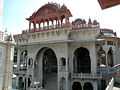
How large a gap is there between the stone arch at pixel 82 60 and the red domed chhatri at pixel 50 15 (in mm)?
4978

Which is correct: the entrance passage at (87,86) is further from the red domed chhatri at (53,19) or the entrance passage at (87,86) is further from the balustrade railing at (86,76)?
the red domed chhatri at (53,19)

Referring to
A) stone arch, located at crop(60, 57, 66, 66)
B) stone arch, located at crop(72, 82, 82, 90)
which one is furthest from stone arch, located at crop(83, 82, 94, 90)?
stone arch, located at crop(60, 57, 66, 66)

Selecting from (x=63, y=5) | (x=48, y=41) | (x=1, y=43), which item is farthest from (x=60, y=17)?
(x=1, y=43)

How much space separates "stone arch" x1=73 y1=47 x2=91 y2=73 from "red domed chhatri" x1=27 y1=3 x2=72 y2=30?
498 centimetres

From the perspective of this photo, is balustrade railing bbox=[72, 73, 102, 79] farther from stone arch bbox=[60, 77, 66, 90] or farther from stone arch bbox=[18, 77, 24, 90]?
stone arch bbox=[18, 77, 24, 90]

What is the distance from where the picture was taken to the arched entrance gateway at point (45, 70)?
2888 centimetres

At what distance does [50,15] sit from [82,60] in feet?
27.7

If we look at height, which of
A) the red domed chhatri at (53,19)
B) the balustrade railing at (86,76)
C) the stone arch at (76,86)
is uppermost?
the red domed chhatri at (53,19)

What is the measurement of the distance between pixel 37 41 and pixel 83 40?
751 cm

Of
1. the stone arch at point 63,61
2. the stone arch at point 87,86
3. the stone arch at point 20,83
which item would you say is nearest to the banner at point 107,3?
the stone arch at point 63,61

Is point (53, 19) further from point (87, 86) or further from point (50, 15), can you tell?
point (87, 86)

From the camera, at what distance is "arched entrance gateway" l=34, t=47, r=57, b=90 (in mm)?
28883

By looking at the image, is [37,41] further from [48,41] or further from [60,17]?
[60,17]

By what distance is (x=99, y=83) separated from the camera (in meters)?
24.7
